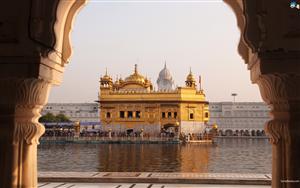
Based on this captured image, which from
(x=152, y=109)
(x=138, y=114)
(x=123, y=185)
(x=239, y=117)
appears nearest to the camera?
(x=123, y=185)

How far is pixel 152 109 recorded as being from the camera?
40.9 metres

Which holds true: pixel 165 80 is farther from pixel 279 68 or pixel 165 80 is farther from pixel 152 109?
pixel 279 68

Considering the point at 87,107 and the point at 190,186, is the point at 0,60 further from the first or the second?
the point at 87,107

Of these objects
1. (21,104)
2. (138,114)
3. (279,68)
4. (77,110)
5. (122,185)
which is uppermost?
(77,110)

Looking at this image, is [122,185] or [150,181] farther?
[150,181]

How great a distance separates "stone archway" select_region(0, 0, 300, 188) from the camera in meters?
3.05

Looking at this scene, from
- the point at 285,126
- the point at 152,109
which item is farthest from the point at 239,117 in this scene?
the point at 285,126

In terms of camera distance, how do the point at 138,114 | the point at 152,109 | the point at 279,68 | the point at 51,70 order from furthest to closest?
the point at 138,114 < the point at 152,109 < the point at 51,70 < the point at 279,68

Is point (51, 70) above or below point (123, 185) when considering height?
above

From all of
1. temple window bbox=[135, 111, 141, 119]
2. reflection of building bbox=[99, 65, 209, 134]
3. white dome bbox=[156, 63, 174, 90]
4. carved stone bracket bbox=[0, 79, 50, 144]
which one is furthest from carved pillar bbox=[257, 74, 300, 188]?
white dome bbox=[156, 63, 174, 90]

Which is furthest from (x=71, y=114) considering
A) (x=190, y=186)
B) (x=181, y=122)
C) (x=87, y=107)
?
(x=190, y=186)

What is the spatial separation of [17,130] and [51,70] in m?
0.54

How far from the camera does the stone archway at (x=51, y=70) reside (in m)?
3.05

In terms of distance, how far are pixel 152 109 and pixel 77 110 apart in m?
39.9
